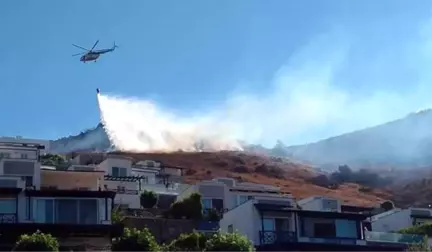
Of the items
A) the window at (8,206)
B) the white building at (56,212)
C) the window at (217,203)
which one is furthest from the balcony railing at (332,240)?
the window at (8,206)

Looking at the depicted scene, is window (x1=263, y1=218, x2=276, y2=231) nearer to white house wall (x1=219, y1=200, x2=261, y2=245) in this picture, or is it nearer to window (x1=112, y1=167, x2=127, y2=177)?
white house wall (x1=219, y1=200, x2=261, y2=245)

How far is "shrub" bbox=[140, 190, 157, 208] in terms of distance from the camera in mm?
79625

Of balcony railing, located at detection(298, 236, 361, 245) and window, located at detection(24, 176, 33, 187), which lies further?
balcony railing, located at detection(298, 236, 361, 245)

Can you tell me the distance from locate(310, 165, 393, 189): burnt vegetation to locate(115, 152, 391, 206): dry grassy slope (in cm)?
227

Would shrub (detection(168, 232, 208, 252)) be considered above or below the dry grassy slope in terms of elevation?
below

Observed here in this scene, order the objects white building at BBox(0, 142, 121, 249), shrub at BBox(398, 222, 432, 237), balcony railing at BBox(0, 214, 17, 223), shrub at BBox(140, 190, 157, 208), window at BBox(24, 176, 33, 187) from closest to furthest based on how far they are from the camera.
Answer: white building at BBox(0, 142, 121, 249)
balcony railing at BBox(0, 214, 17, 223)
window at BBox(24, 176, 33, 187)
shrub at BBox(398, 222, 432, 237)
shrub at BBox(140, 190, 157, 208)

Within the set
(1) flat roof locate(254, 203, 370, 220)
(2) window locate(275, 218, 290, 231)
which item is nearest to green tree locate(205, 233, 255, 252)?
(1) flat roof locate(254, 203, 370, 220)

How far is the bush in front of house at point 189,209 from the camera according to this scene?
71.6 meters

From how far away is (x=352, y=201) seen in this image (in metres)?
129

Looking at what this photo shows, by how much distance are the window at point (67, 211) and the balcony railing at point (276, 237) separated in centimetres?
1441

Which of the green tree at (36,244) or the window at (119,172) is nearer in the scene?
the green tree at (36,244)

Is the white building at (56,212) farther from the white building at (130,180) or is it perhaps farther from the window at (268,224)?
the white building at (130,180)

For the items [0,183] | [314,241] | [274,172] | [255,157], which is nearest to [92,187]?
[0,183]

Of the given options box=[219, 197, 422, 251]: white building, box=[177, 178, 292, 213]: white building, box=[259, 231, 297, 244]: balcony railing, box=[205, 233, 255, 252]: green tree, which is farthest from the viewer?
box=[177, 178, 292, 213]: white building
